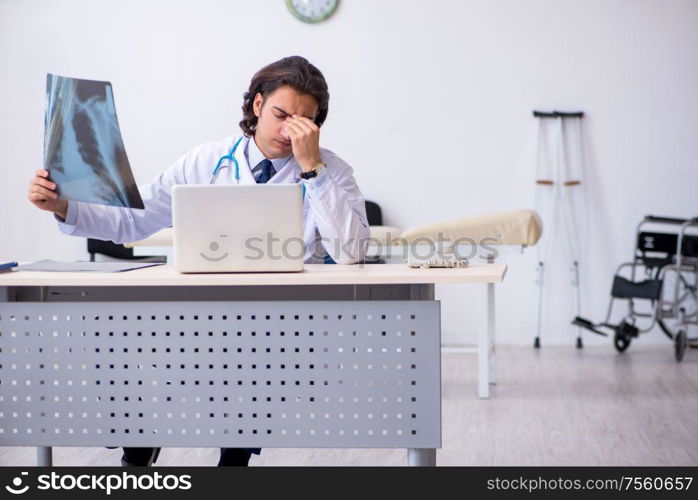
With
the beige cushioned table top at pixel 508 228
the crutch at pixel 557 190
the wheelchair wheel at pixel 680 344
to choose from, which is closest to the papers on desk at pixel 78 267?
the beige cushioned table top at pixel 508 228

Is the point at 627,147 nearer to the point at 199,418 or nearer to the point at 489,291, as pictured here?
the point at 489,291

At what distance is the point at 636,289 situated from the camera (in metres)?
4.72

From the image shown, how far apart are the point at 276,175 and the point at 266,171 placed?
5 centimetres

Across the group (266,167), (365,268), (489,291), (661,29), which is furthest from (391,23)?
(365,268)

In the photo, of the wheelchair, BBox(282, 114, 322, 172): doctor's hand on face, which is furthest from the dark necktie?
the wheelchair

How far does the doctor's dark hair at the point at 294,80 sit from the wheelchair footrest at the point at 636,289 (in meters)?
2.97

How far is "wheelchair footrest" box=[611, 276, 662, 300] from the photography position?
4.66 meters

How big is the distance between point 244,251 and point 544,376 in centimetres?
281

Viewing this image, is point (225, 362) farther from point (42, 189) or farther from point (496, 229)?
point (496, 229)

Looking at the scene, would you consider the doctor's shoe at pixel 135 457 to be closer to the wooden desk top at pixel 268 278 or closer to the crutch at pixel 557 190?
the wooden desk top at pixel 268 278

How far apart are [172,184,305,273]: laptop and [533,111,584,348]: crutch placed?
3641mm

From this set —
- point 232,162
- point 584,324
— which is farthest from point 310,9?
point 232,162

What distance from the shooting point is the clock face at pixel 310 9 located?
17.3 feet

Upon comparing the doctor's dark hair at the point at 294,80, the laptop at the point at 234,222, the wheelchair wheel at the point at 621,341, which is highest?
the doctor's dark hair at the point at 294,80
